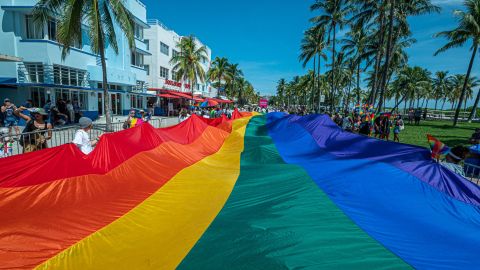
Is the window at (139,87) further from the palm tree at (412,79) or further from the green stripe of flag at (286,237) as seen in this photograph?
the palm tree at (412,79)

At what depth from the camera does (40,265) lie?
10.4 feet

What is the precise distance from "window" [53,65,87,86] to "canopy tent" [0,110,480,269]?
19004 millimetres

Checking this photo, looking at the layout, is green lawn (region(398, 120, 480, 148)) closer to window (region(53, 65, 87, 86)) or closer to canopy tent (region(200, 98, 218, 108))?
canopy tent (region(200, 98, 218, 108))

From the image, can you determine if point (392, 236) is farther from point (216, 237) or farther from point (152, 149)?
point (152, 149)

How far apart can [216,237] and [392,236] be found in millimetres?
2211

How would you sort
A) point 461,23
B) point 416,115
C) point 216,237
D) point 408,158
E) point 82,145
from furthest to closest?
point 416,115, point 461,23, point 82,145, point 408,158, point 216,237

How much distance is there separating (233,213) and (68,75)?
23.9m

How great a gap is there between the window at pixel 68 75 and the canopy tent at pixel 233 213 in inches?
748

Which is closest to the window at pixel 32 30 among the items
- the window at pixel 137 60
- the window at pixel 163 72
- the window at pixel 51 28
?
the window at pixel 51 28

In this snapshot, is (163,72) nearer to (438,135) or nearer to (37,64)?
(37,64)

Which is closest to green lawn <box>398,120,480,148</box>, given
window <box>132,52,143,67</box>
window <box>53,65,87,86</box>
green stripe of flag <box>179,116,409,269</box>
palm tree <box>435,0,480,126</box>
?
palm tree <box>435,0,480,126</box>

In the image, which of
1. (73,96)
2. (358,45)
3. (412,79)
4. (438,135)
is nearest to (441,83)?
(412,79)


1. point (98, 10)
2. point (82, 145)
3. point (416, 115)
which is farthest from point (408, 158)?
point (416, 115)

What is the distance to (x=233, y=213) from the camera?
4.16 m
